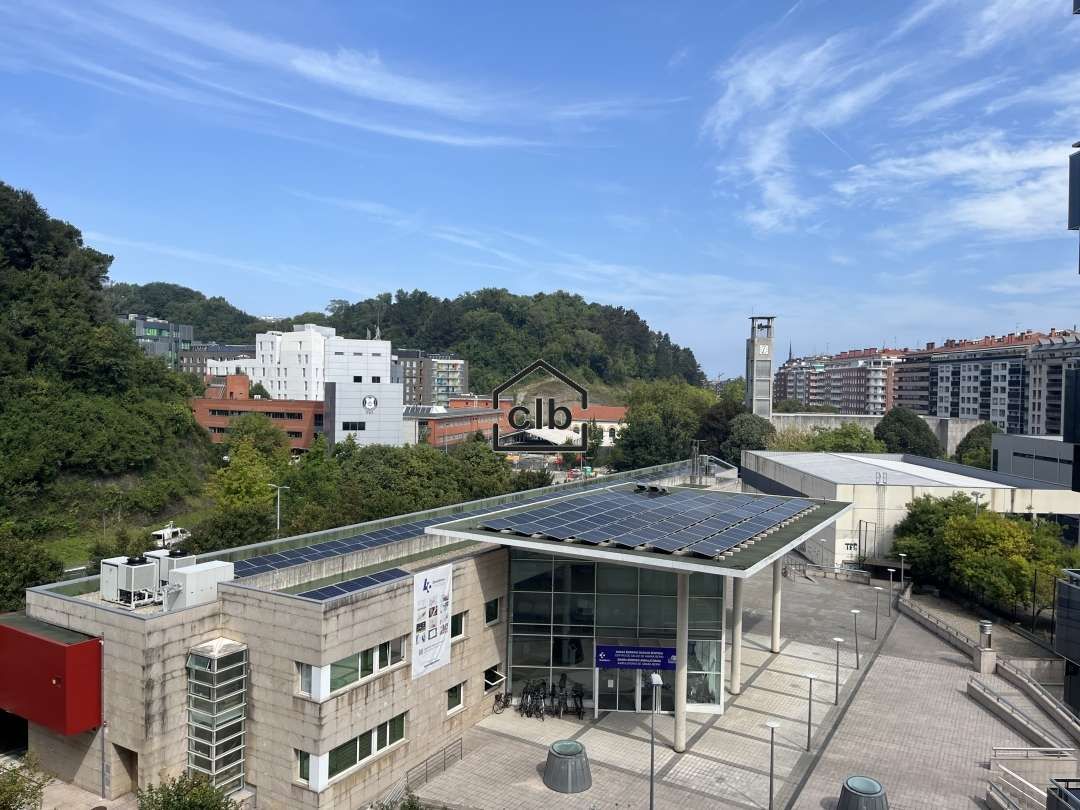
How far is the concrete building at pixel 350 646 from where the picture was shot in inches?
707

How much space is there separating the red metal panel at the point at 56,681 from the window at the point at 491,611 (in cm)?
1025

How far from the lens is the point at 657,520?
24.7 m

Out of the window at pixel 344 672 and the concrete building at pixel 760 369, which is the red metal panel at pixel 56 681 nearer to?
the window at pixel 344 672

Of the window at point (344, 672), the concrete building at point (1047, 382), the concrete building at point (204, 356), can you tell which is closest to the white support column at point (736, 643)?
the window at point (344, 672)

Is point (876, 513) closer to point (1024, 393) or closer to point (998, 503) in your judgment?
point (998, 503)

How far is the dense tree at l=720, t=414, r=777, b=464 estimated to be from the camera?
83.9m

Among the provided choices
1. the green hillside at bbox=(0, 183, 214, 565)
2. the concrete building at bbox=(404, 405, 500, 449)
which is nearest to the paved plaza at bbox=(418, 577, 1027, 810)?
the green hillside at bbox=(0, 183, 214, 565)

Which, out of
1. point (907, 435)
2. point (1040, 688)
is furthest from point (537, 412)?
point (1040, 688)

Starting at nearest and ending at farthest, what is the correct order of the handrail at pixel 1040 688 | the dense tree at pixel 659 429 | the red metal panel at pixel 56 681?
the red metal panel at pixel 56 681, the handrail at pixel 1040 688, the dense tree at pixel 659 429

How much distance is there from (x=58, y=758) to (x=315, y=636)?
8045mm

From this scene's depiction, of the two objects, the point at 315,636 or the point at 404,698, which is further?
the point at 404,698

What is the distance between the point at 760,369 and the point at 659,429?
1973 cm

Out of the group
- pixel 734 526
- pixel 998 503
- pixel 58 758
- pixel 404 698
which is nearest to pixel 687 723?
pixel 734 526

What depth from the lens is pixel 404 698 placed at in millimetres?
20172
